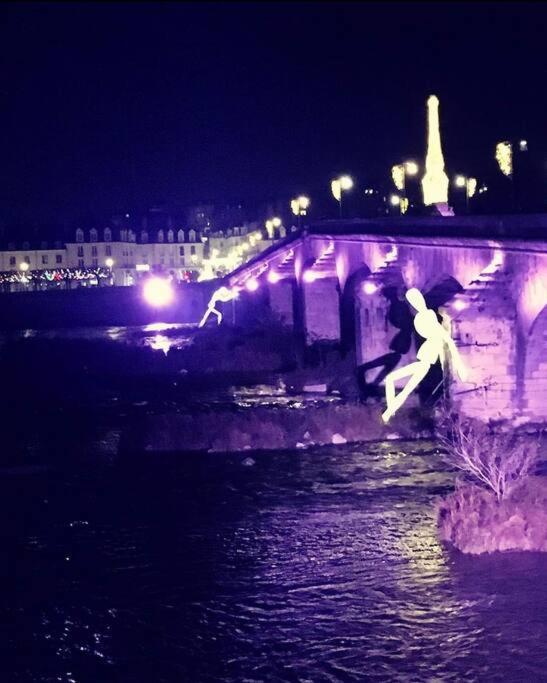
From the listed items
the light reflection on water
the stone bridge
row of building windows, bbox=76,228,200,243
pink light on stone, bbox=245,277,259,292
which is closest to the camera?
the stone bridge

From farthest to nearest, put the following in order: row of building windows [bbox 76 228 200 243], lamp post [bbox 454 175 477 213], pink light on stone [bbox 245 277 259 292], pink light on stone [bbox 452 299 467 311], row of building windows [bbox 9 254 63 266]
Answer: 1. row of building windows [bbox 76 228 200 243]
2. row of building windows [bbox 9 254 63 266]
3. pink light on stone [bbox 245 277 259 292]
4. lamp post [bbox 454 175 477 213]
5. pink light on stone [bbox 452 299 467 311]

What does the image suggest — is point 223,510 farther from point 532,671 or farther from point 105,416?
point 105,416

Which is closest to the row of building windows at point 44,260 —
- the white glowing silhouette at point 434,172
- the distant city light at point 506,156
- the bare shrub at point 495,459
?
the white glowing silhouette at point 434,172

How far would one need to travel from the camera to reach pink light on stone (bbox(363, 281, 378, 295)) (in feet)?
141

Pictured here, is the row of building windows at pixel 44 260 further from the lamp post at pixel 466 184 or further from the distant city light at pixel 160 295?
the lamp post at pixel 466 184

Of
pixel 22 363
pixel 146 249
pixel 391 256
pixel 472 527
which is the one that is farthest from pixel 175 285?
pixel 472 527

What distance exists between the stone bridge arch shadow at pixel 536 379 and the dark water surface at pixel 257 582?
4258 mm

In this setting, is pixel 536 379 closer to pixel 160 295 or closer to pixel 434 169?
pixel 434 169

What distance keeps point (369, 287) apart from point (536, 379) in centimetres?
1358

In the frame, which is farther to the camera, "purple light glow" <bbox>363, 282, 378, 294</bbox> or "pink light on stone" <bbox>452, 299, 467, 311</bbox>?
"purple light glow" <bbox>363, 282, 378, 294</bbox>

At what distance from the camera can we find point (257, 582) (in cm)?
1920

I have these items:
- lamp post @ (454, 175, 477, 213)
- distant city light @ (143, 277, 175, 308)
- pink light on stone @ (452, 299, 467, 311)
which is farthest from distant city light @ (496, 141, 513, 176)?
distant city light @ (143, 277, 175, 308)

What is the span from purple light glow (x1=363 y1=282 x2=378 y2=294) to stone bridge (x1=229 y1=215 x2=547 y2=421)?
41mm

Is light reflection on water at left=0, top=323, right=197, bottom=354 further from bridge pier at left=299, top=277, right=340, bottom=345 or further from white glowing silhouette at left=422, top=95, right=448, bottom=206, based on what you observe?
white glowing silhouette at left=422, top=95, right=448, bottom=206
